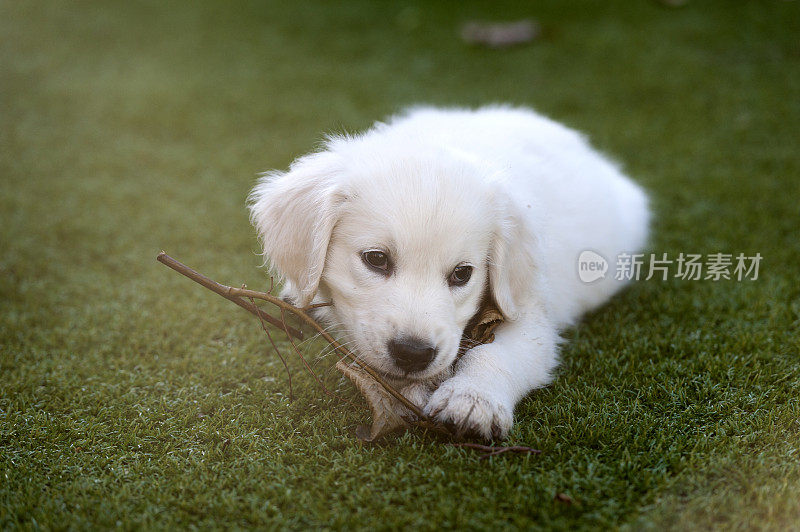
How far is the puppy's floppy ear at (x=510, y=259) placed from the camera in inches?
105

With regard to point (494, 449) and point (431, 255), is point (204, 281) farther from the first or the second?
point (494, 449)

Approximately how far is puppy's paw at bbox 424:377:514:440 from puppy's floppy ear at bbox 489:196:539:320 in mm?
460

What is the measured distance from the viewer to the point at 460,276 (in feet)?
8.41

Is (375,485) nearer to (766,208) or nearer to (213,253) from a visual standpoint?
(213,253)

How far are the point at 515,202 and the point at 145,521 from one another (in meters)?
1.76

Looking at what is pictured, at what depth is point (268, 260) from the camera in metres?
2.85

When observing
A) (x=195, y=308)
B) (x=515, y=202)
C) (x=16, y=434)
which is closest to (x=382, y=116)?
(x=195, y=308)

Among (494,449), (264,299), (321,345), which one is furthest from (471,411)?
(321,345)

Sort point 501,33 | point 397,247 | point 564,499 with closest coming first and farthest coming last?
1. point 564,499
2. point 397,247
3. point 501,33

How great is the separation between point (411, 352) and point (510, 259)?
671mm

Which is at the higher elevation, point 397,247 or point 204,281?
point 397,247

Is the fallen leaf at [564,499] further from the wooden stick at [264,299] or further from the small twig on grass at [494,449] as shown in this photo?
the wooden stick at [264,299]

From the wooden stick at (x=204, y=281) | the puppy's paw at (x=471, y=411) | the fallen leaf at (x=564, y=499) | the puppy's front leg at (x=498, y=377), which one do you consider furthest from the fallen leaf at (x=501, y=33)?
the fallen leaf at (x=564, y=499)

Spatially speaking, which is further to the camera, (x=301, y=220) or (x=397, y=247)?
(x=301, y=220)
